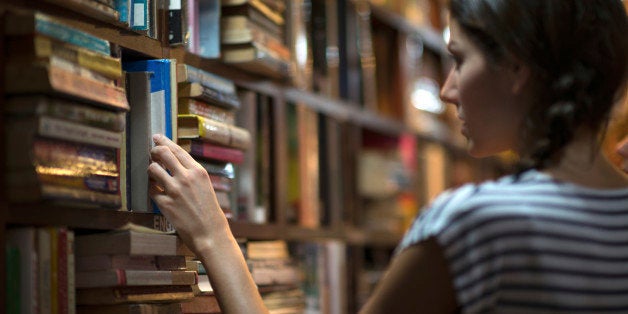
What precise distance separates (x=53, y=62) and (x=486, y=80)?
646 mm

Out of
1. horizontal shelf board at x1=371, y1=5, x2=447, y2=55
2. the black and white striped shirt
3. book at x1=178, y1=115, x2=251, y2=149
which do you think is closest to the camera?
the black and white striped shirt

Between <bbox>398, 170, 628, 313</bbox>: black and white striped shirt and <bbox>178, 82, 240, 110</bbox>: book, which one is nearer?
<bbox>398, 170, 628, 313</bbox>: black and white striped shirt

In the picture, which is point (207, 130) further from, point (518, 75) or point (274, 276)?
point (518, 75)

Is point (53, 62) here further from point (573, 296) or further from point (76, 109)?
point (573, 296)

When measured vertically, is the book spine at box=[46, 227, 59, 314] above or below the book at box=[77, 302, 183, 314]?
above

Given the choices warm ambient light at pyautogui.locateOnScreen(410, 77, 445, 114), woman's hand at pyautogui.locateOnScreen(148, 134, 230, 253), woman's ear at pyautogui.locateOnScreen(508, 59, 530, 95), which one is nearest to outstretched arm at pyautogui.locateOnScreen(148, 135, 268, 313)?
woman's hand at pyautogui.locateOnScreen(148, 134, 230, 253)

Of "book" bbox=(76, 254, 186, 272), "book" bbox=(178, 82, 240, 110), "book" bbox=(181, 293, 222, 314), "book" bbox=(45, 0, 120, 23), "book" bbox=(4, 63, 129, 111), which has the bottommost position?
"book" bbox=(181, 293, 222, 314)

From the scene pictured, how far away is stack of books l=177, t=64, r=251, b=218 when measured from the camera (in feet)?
5.73

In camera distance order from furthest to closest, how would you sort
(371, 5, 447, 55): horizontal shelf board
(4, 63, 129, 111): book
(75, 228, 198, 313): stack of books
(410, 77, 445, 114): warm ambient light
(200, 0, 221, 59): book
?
1. (410, 77, 445, 114): warm ambient light
2. (371, 5, 447, 55): horizontal shelf board
3. (200, 0, 221, 59): book
4. (75, 228, 198, 313): stack of books
5. (4, 63, 129, 111): book

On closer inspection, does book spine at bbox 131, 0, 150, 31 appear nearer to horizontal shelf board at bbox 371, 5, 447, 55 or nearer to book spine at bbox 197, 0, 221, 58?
book spine at bbox 197, 0, 221, 58

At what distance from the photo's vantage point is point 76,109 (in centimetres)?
136

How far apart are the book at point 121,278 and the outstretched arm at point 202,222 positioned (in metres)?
0.11

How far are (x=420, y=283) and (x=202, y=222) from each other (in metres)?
0.51

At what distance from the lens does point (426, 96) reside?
159 inches
